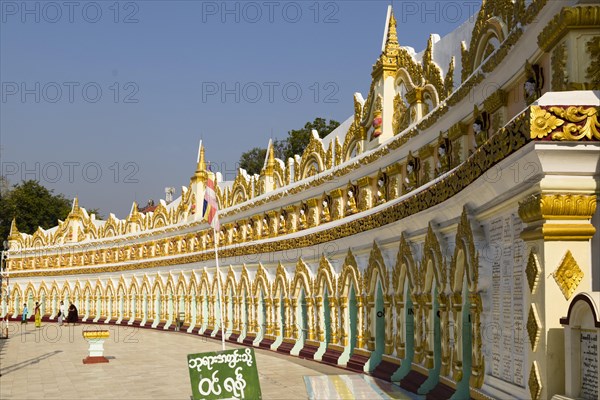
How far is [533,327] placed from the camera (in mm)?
8359

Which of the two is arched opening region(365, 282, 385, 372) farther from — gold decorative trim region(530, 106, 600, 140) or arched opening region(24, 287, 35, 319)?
arched opening region(24, 287, 35, 319)

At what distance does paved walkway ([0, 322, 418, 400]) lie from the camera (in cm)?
1702

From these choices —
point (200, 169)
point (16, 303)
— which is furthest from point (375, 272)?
point (16, 303)

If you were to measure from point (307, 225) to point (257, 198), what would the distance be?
4.59 m

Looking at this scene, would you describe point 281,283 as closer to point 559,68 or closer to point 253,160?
point 559,68

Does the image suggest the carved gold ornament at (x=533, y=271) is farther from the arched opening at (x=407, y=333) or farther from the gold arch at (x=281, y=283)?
the gold arch at (x=281, y=283)

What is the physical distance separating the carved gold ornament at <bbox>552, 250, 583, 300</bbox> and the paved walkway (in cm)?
740

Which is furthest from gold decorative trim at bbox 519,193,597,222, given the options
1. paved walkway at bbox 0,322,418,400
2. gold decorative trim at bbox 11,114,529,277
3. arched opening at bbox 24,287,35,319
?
arched opening at bbox 24,287,35,319

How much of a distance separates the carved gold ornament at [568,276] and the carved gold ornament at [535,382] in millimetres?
842

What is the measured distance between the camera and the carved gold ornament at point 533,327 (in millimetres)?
8266

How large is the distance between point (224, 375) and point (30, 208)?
239 feet

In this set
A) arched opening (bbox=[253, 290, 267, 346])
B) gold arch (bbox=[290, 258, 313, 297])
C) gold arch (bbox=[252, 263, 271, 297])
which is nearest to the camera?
gold arch (bbox=[290, 258, 313, 297])

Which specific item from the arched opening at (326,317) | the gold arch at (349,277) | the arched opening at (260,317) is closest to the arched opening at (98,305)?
the arched opening at (260,317)

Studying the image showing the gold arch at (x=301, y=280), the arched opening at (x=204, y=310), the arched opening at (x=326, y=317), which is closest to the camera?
the arched opening at (x=326, y=317)
